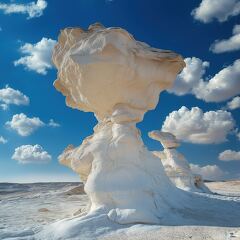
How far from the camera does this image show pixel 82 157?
859 centimetres

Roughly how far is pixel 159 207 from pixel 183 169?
28.6ft

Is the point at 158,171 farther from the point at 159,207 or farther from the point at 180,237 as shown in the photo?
the point at 180,237

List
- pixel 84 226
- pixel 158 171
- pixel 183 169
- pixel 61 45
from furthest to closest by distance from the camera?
1. pixel 183 169
2. pixel 61 45
3. pixel 158 171
4. pixel 84 226

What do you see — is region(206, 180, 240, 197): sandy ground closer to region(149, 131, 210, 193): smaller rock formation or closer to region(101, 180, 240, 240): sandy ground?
region(149, 131, 210, 193): smaller rock formation

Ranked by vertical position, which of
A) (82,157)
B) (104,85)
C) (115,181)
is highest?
(104,85)

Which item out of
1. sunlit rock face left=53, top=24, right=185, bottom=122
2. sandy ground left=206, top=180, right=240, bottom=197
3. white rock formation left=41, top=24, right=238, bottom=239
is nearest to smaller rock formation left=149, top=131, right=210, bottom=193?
sandy ground left=206, top=180, right=240, bottom=197

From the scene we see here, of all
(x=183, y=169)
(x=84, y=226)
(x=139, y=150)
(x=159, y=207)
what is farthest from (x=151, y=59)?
(x=183, y=169)

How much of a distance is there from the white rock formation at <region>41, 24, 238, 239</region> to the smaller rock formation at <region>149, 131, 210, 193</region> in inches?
254

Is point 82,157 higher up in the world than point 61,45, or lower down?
lower down

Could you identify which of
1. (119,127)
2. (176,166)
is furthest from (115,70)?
(176,166)

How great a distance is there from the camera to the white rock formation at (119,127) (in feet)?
24.5

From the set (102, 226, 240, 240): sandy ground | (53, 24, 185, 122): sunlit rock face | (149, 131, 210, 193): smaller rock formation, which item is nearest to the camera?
(102, 226, 240, 240): sandy ground

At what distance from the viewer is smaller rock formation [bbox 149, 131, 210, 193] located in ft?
51.9

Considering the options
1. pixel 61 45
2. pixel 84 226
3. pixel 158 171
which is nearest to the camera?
pixel 84 226
